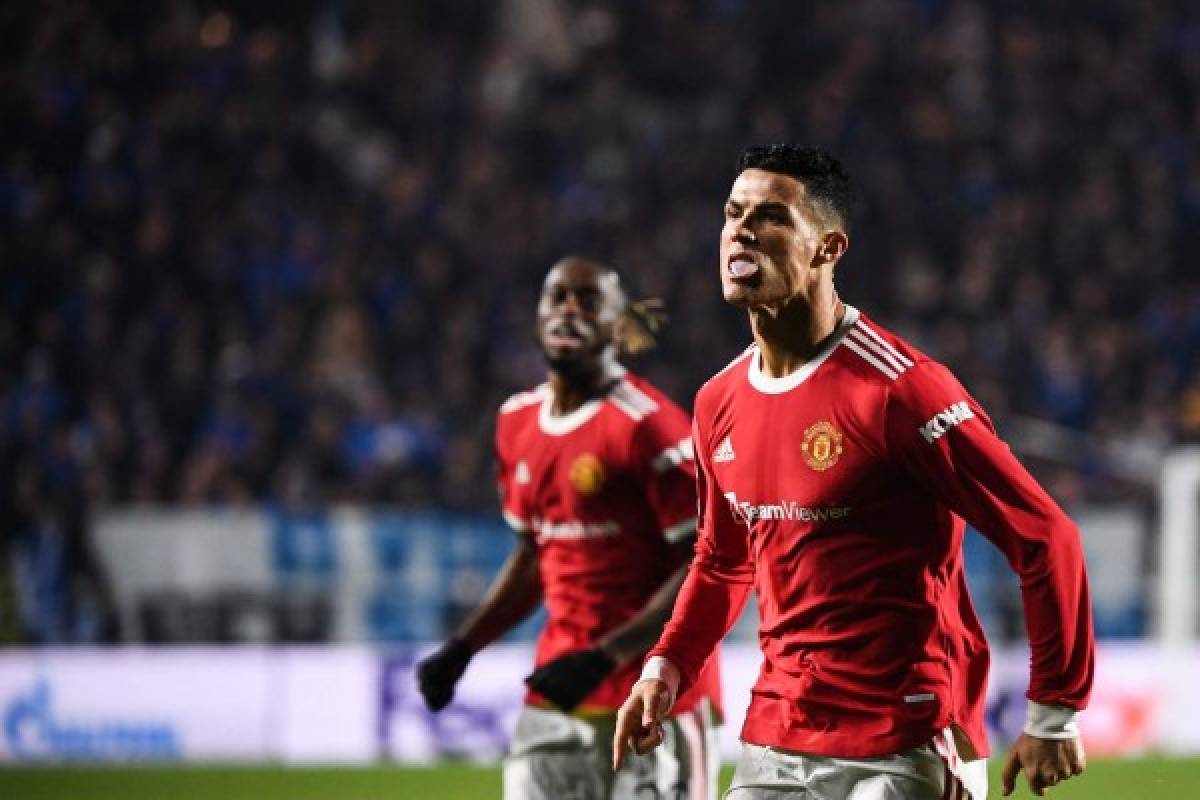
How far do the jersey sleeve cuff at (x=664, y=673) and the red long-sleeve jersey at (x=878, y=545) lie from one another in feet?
0.56

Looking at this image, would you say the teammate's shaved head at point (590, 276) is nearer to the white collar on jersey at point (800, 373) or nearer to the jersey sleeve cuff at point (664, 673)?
the white collar on jersey at point (800, 373)

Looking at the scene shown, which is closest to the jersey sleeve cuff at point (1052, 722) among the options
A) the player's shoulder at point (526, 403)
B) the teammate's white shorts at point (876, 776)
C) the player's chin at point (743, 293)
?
the teammate's white shorts at point (876, 776)

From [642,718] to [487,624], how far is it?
191cm

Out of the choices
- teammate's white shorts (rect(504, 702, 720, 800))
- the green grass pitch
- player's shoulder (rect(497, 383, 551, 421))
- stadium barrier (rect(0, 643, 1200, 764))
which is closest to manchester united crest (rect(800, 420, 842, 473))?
teammate's white shorts (rect(504, 702, 720, 800))

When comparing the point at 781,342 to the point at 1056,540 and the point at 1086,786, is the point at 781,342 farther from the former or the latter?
the point at 1086,786

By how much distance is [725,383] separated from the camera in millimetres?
4195

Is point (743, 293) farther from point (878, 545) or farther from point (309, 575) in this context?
point (309, 575)

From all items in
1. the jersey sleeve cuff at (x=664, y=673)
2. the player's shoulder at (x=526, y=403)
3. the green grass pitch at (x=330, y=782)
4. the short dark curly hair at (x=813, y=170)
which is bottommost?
the green grass pitch at (x=330, y=782)

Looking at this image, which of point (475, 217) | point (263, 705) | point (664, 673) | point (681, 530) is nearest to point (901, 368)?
point (664, 673)

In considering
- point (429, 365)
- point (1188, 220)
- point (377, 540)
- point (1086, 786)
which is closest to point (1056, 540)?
point (1086, 786)

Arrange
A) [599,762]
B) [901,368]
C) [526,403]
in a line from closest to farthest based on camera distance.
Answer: [901,368] < [599,762] < [526,403]

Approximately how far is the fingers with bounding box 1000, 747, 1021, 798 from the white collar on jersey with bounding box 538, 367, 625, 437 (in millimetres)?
2416

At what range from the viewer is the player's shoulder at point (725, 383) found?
417cm

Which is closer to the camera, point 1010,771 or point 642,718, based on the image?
point 1010,771
